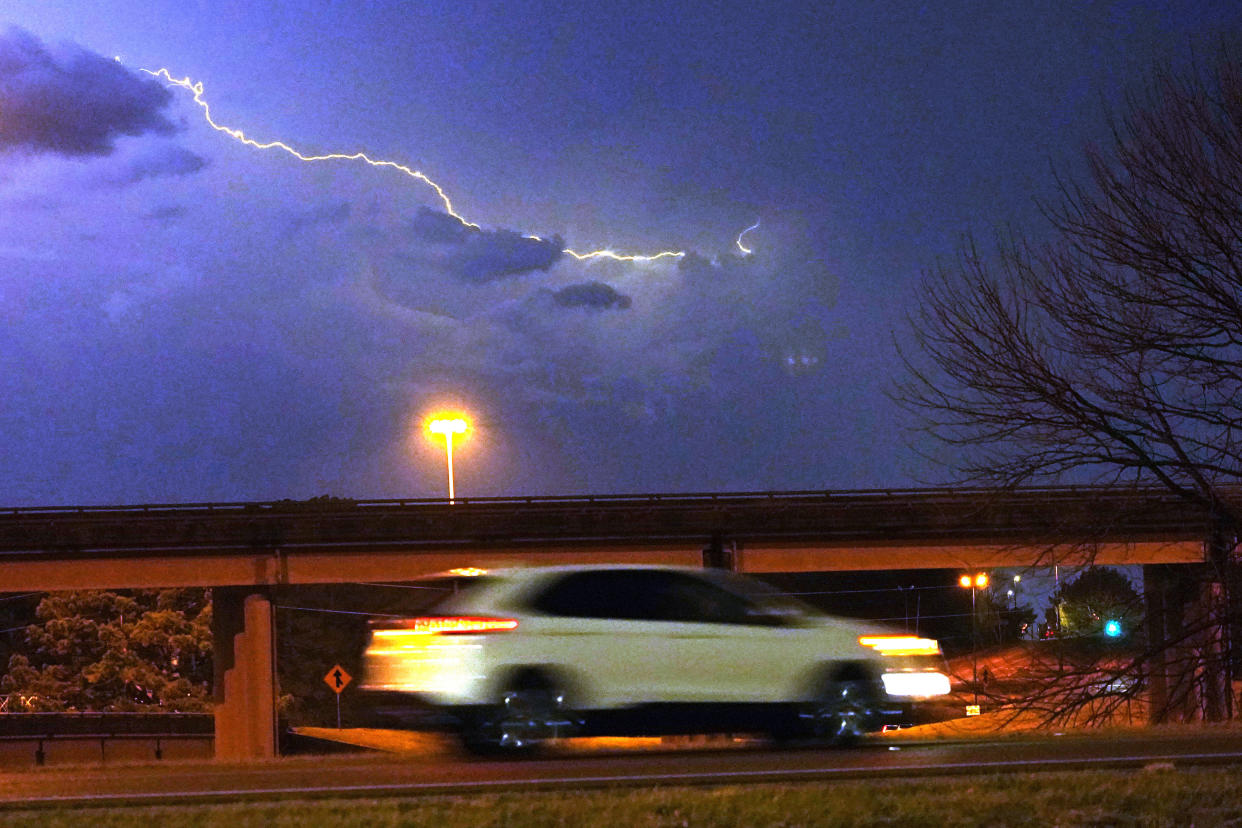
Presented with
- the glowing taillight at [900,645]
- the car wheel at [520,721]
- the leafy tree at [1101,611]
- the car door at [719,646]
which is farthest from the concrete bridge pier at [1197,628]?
the car wheel at [520,721]

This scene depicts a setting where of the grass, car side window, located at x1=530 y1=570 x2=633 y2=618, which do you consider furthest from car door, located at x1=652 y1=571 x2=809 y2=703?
the grass

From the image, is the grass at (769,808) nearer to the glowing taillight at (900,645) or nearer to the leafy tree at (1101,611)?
the glowing taillight at (900,645)

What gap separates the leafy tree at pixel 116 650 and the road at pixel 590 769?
5620 cm

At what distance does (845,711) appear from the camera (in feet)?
46.1

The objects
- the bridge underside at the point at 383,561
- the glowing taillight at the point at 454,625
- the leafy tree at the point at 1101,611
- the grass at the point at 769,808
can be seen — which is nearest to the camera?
the grass at the point at 769,808

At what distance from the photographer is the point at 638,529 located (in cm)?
4812

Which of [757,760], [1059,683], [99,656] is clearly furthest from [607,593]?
[99,656]

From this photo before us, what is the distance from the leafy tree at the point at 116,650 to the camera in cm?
6794

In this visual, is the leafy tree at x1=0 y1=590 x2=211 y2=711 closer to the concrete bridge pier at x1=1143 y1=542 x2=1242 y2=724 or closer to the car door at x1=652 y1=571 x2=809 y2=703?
the concrete bridge pier at x1=1143 y1=542 x2=1242 y2=724

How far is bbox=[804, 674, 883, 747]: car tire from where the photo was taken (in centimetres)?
1399

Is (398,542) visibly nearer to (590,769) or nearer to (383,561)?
(383,561)

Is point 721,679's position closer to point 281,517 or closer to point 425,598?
point 425,598

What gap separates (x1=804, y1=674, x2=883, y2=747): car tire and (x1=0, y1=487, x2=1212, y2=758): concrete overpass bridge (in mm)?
32610

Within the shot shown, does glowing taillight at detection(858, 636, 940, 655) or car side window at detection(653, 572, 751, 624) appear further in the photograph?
glowing taillight at detection(858, 636, 940, 655)
